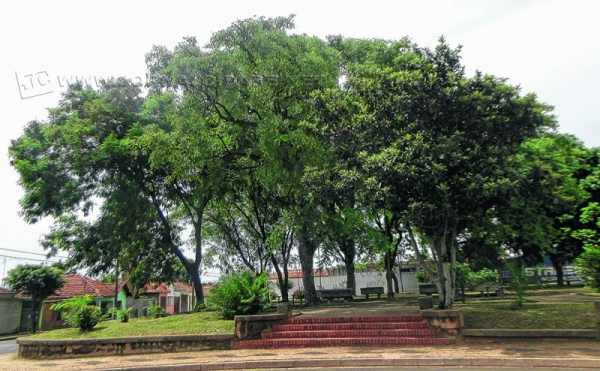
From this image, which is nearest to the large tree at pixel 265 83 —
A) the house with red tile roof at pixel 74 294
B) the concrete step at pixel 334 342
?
the concrete step at pixel 334 342

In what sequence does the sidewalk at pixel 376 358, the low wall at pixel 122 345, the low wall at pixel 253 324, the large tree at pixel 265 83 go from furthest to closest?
the large tree at pixel 265 83 < the low wall at pixel 253 324 < the low wall at pixel 122 345 < the sidewalk at pixel 376 358

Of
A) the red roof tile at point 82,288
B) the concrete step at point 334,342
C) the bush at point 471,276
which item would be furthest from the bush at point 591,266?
the red roof tile at point 82,288

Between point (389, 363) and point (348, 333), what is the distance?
290 cm

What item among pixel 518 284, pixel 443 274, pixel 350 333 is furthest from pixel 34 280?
pixel 518 284

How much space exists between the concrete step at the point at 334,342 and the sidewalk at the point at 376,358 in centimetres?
44

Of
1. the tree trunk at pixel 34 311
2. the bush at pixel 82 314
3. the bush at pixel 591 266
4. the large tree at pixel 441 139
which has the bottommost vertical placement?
the tree trunk at pixel 34 311

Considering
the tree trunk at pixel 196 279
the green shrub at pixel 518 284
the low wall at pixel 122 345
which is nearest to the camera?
the low wall at pixel 122 345

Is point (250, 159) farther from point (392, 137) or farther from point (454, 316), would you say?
point (454, 316)

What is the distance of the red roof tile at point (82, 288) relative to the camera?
39125mm

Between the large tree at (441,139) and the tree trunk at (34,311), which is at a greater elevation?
the large tree at (441,139)

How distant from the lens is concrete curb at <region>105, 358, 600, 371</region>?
820 centimetres

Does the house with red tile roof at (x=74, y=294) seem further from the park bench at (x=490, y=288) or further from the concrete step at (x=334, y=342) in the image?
the park bench at (x=490, y=288)

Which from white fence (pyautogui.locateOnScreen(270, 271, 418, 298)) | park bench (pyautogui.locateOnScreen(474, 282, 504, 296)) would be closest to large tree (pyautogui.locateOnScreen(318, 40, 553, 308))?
park bench (pyautogui.locateOnScreen(474, 282, 504, 296))

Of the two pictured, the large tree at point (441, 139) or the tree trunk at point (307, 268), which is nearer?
the large tree at point (441, 139)
